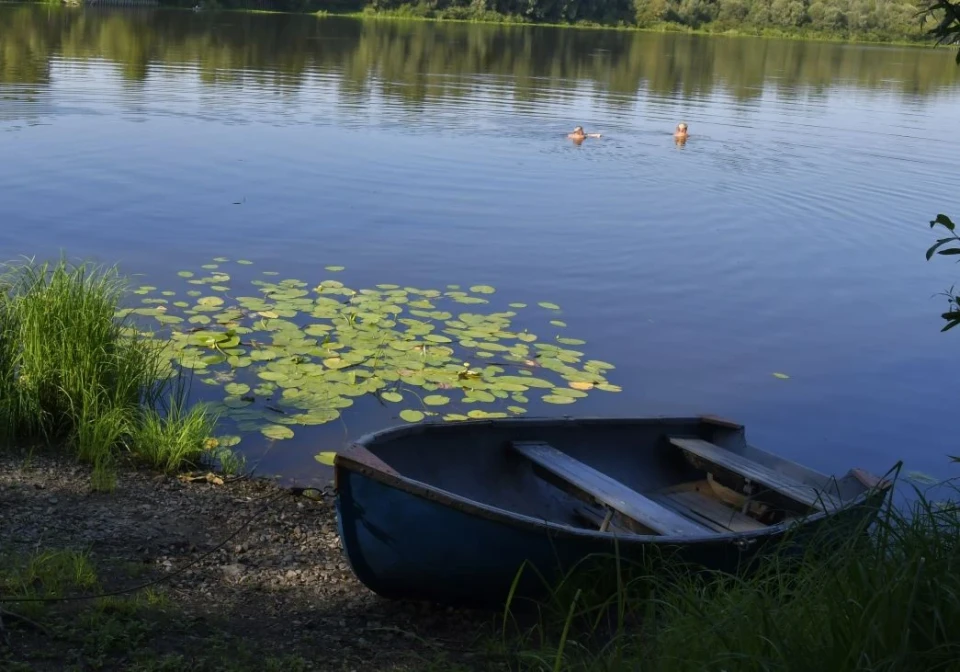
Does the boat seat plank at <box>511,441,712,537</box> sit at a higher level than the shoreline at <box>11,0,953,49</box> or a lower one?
lower

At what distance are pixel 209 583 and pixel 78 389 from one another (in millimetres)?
1896

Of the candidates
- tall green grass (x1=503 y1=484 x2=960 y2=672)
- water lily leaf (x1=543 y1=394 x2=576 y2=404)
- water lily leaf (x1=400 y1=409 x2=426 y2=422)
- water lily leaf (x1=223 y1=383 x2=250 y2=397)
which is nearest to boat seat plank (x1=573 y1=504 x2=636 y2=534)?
tall green grass (x1=503 y1=484 x2=960 y2=672)

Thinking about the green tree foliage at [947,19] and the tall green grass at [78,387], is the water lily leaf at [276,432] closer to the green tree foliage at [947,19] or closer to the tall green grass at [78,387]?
the tall green grass at [78,387]

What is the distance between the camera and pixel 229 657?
3.89 meters

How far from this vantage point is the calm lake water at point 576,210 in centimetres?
849

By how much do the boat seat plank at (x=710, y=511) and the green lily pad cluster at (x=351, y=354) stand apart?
1585 mm

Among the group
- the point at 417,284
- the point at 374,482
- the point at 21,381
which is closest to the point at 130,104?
the point at 417,284

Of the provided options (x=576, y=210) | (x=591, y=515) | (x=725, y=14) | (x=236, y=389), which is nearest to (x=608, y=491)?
(x=591, y=515)

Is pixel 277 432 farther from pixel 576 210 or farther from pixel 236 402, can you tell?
pixel 576 210

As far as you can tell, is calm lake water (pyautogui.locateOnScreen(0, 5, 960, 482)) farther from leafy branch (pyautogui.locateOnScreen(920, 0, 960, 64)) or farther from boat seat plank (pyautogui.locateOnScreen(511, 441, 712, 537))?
leafy branch (pyautogui.locateOnScreen(920, 0, 960, 64))

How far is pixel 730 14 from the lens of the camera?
66.9m

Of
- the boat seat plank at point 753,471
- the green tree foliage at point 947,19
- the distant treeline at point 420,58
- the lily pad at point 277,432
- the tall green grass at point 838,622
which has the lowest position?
the lily pad at point 277,432

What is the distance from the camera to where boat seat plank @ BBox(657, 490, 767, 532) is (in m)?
5.35

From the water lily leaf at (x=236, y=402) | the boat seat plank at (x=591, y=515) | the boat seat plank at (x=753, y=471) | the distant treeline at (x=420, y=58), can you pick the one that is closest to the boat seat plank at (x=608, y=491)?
the boat seat plank at (x=591, y=515)
